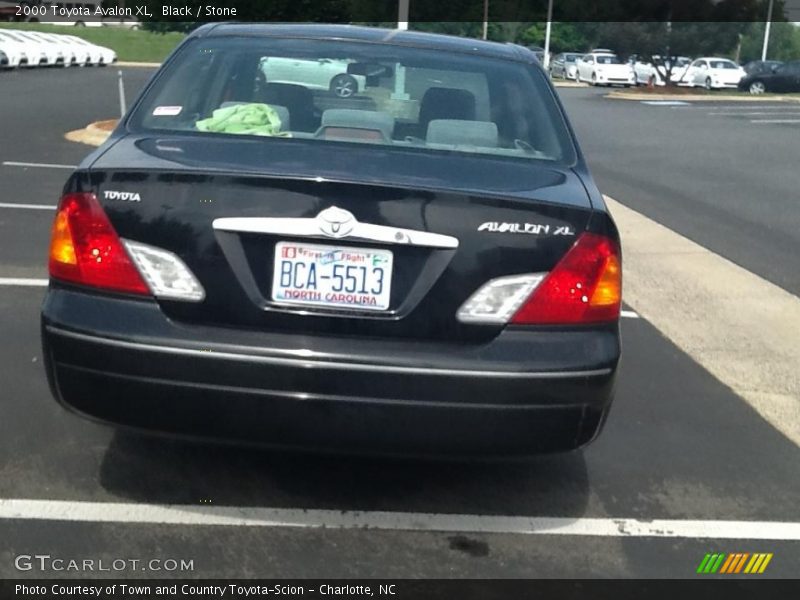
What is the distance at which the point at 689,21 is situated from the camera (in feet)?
152

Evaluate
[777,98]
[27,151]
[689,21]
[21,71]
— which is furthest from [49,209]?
[689,21]

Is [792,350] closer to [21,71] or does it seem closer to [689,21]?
[21,71]

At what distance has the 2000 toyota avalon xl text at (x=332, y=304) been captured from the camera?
338cm

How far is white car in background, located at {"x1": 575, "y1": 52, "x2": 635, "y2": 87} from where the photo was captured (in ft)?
156

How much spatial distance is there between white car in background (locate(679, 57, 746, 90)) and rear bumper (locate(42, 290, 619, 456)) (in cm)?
4514

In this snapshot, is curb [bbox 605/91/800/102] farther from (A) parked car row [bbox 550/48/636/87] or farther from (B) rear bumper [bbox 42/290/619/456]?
(B) rear bumper [bbox 42/290/619/456]

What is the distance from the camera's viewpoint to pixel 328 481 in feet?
13.5

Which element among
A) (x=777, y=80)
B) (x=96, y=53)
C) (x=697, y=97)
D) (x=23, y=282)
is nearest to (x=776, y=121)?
(x=697, y=97)

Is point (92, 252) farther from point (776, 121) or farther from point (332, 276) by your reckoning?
point (776, 121)

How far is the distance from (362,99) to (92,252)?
4.97ft

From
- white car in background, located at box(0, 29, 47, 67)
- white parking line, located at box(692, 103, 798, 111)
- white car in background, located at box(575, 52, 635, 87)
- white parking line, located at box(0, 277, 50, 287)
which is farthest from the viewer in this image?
white car in background, located at box(575, 52, 635, 87)

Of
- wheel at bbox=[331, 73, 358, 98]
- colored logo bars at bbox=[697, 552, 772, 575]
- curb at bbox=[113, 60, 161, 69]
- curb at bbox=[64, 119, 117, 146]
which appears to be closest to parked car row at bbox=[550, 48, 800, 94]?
curb at bbox=[113, 60, 161, 69]

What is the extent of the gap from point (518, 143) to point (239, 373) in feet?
5.19

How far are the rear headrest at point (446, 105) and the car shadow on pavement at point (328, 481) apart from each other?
1399 millimetres
